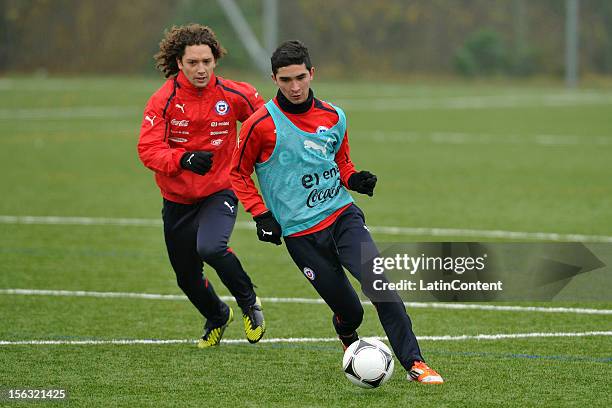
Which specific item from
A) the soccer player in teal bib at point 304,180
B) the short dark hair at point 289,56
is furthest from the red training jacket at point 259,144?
the short dark hair at point 289,56

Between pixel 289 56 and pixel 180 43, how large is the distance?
1257 millimetres

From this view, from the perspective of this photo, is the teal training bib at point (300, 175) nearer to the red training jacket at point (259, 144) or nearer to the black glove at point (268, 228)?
the red training jacket at point (259, 144)

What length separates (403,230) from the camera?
1275cm

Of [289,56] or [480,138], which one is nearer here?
[289,56]

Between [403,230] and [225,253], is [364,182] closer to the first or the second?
[225,253]

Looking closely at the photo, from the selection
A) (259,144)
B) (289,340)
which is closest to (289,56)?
(259,144)

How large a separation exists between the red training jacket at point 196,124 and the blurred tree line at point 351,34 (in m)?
34.5

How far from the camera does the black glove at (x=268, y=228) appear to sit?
650cm

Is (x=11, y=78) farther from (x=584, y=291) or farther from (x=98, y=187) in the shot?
(x=584, y=291)

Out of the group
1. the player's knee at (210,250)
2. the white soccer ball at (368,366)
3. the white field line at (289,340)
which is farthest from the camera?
the white field line at (289,340)

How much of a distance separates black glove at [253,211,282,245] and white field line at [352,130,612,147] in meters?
16.6

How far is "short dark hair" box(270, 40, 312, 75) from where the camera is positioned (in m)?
6.53

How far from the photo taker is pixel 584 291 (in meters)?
9.19

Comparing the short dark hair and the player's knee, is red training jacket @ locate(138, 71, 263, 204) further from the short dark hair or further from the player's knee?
the short dark hair
